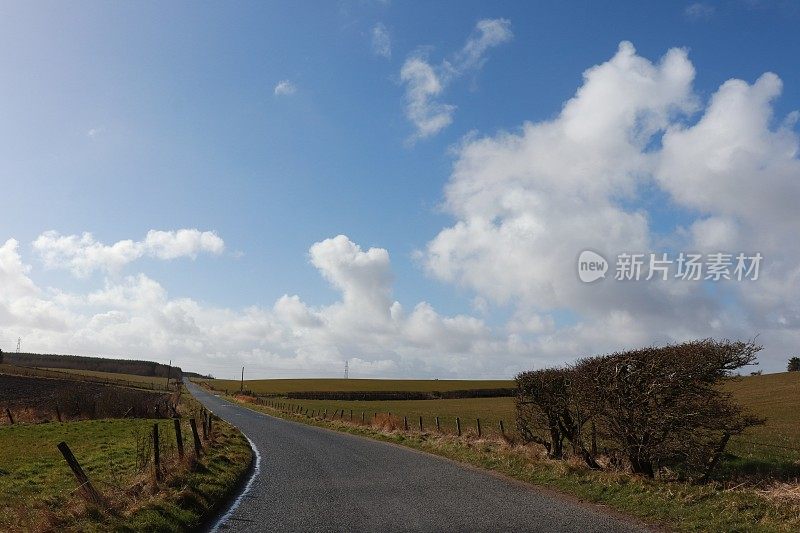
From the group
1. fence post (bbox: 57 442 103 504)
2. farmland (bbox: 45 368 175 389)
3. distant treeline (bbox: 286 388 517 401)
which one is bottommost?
distant treeline (bbox: 286 388 517 401)

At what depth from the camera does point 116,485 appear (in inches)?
523

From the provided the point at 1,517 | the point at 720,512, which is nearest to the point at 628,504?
the point at 720,512

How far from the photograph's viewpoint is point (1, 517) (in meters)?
11.2

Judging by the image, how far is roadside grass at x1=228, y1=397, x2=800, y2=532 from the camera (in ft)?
32.5

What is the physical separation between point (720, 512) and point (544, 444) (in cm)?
845

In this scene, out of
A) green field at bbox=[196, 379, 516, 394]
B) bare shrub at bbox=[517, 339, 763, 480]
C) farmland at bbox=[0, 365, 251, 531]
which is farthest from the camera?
green field at bbox=[196, 379, 516, 394]

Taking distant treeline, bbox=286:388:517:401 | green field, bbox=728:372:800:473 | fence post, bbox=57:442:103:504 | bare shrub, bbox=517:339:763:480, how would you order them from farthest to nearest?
distant treeline, bbox=286:388:517:401
green field, bbox=728:372:800:473
bare shrub, bbox=517:339:763:480
fence post, bbox=57:442:103:504

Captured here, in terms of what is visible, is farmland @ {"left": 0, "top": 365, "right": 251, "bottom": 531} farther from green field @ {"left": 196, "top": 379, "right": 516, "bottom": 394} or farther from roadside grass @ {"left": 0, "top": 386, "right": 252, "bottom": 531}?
green field @ {"left": 196, "top": 379, "right": 516, "bottom": 394}

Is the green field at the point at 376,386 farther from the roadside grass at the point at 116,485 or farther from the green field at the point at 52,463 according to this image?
the roadside grass at the point at 116,485

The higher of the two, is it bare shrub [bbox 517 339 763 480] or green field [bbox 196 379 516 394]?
bare shrub [bbox 517 339 763 480]

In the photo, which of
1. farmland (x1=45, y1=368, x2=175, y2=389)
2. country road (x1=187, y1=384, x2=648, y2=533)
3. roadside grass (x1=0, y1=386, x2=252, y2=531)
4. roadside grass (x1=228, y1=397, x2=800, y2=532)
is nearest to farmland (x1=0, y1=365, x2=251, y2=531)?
roadside grass (x1=0, y1=386, x2=252, y2=531)

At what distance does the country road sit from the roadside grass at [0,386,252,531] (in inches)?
34.9

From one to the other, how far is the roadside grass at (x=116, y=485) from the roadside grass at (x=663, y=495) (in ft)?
26.0

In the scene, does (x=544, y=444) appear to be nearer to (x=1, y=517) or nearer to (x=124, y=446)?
(x=1, y=517)
